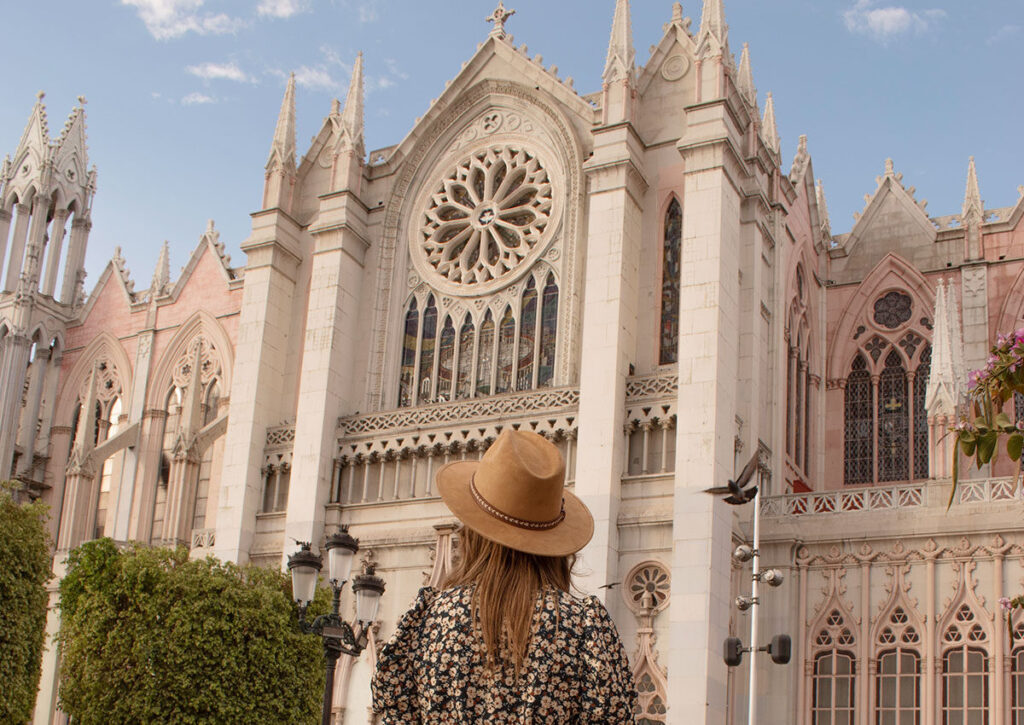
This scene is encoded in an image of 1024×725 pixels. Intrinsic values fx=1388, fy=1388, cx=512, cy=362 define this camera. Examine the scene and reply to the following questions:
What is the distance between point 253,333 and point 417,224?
442cm

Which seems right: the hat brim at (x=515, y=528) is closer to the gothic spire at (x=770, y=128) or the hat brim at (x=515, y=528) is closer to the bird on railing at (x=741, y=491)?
the bird on railing at (x=741, y=491)

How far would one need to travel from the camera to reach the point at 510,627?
4.56 metres

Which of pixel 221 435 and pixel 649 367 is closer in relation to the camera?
pixel 649 367

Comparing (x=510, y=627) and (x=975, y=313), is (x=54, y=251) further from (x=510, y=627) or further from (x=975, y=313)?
(x=510, y=627)

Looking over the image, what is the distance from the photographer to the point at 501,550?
186 inches

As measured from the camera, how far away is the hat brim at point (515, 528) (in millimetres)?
4648

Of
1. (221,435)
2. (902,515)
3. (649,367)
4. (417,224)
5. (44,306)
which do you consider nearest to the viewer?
(902,515)

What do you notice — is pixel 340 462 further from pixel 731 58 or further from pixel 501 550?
pixel 501 550

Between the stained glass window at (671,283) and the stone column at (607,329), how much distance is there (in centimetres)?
57

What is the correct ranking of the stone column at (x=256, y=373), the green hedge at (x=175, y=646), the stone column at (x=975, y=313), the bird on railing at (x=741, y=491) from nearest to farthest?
1. the bird on railing at (x=741, y=491)
2. the green hedge at (x=175, y=646)
3. the stone column at (x=256, y=373)
4. the stone column at (x=975, y=313)

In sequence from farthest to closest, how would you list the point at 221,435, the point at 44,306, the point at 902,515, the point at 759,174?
the point at 44,306, the point at 221,435, the point at 759,174, the point at 902,515

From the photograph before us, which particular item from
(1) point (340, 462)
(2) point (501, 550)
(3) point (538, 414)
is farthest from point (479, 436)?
(2) point (501, 550)

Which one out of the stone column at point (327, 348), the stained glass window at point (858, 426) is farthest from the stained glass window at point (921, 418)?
the stone column at point (327, 348)

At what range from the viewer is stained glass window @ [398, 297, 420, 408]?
98.4 feet
